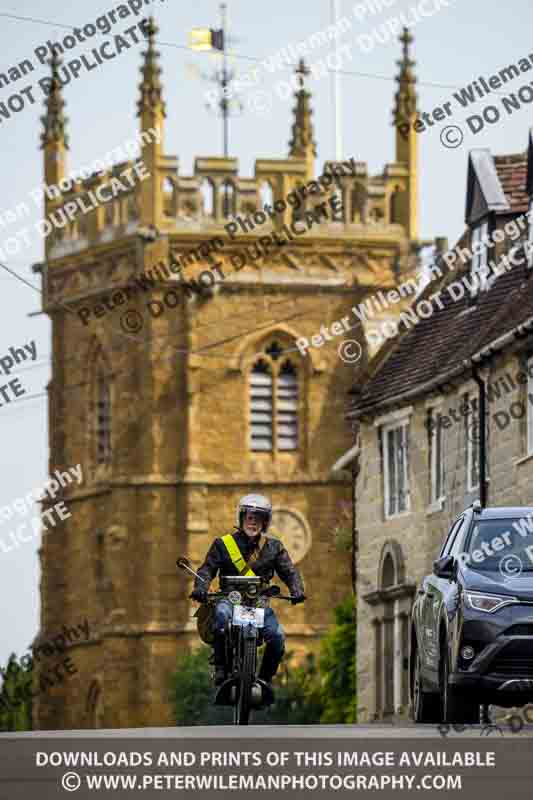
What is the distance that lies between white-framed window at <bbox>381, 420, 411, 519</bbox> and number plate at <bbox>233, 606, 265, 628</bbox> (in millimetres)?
27530

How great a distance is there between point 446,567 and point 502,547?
1.48 feet

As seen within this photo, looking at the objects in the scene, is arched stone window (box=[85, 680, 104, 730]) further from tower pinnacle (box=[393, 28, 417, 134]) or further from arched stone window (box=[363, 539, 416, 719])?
arched stone window (box=[363, 539, 416, 719])

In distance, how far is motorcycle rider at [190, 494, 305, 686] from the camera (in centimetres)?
1934

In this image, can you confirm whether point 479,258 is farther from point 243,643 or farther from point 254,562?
point 243,643

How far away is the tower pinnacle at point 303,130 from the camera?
281 ft

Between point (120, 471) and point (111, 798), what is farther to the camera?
point (120, 471)

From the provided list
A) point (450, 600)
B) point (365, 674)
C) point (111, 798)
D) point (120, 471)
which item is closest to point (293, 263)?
point (120, 471)

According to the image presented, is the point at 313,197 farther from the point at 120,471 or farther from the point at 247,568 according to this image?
the point at 247,568

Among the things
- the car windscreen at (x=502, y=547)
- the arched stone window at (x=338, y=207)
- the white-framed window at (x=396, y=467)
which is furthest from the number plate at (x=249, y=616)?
the arched stone window at (x=338, y=207)

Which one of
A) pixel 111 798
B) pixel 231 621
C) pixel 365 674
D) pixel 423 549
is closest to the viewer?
pixel 111 798

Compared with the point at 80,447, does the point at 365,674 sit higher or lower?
lower

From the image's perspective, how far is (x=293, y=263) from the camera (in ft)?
276

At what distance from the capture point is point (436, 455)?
45031 mm

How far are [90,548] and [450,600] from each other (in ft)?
215
